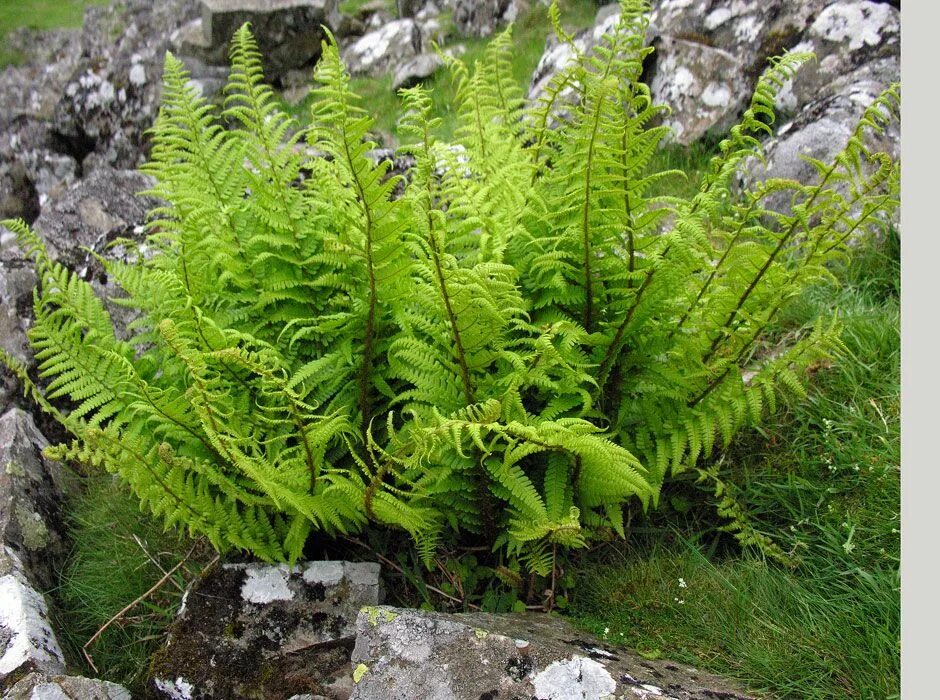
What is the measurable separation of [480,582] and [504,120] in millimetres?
2616

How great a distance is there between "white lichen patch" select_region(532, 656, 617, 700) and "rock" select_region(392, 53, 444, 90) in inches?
421

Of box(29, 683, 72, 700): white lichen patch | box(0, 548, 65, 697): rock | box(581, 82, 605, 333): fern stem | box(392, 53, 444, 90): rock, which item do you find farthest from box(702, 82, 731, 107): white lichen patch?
box(29, 683, 72, 700): white lichen patch

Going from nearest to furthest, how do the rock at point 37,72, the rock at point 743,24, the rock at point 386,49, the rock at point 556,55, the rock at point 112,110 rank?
the rock at point 743,24, the rock at point 556,55, the rock at point 112,110, the rock at point 386,49, the rock at point 37,72

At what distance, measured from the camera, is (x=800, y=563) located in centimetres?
316

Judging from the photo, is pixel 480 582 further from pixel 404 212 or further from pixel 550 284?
pixel 404 212

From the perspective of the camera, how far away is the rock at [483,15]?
13328mm

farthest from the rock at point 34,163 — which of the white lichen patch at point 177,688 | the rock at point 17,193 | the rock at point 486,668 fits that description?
the rock at point 486,668

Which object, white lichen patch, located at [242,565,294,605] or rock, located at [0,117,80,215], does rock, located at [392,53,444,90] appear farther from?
white lichen patch, located at [242,565,294,605]

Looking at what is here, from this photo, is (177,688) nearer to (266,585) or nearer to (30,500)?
(266,585)

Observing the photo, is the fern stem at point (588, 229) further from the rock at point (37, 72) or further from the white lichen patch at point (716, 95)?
the rock at point (37, 72)

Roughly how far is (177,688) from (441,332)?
191 centimetres

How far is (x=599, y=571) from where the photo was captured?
3.43 m

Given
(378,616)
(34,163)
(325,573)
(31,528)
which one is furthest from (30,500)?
(34,163)

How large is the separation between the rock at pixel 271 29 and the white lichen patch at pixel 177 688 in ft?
43.7
